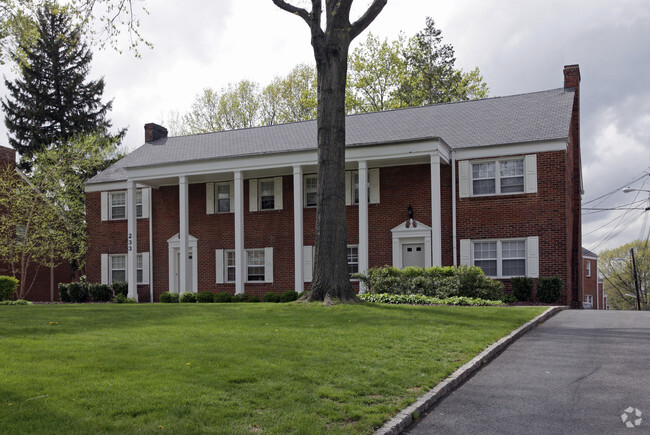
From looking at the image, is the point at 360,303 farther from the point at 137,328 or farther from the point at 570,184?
the point at 570,184

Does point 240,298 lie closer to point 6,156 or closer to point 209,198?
point 209,198

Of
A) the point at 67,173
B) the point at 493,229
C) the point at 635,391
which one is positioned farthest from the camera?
the point at 67,173

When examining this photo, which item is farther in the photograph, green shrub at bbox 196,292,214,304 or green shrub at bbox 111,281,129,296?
green shrub at bbox 111,281,129,296

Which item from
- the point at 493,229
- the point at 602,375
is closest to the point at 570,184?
the point at 493,229

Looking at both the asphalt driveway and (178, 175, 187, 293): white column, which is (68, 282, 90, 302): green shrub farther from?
the asphalt driveway

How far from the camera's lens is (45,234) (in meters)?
31.7

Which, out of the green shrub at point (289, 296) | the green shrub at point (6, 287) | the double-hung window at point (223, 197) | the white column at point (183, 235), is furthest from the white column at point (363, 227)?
the green shrub at point (6, 287)

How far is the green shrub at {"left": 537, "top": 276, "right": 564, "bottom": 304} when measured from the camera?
2062 centimetres

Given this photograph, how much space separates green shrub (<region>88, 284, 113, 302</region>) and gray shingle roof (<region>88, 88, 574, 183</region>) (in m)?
5.00

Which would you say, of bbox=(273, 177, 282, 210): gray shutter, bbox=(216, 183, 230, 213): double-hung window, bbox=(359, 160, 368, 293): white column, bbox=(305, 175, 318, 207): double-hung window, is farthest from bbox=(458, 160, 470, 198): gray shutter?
bbox=(216, 183, 230, 213): double-hung window

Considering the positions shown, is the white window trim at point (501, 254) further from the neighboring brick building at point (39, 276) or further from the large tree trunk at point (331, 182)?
the neighboring brick building at point (39, 276)

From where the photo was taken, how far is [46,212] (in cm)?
3184

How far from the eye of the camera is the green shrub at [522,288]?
20969 millimetres

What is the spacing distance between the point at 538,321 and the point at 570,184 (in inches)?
491
